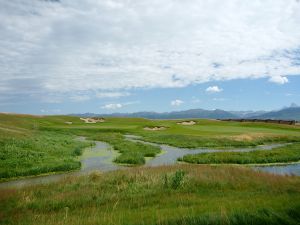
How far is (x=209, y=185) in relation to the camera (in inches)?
747

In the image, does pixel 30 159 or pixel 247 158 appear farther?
pixel 247 158

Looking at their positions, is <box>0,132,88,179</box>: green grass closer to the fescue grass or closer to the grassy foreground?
the grassy foreground

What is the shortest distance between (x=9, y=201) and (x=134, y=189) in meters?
5.90

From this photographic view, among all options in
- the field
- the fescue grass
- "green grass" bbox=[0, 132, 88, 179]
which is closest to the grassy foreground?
the field

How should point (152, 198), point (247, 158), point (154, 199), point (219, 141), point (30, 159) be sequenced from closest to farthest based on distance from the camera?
1. point (154, 199)
2. point (152, 198)
3. point (30, 159)
4. point (247, 158)
5. point (219, 141)

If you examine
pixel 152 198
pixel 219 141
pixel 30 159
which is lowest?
pixel 30 159

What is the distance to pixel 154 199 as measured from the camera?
1573cm

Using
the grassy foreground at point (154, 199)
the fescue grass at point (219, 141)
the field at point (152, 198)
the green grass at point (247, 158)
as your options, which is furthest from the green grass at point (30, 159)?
the fescue grass at point (219, 141)

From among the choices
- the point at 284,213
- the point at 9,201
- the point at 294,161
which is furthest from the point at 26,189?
the point at 294,161

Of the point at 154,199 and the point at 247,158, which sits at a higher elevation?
the point at 154,199

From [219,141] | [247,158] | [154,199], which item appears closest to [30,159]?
[247,158]

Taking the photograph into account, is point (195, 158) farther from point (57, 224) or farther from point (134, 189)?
point (57, 224)

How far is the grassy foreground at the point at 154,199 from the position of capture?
1057cm

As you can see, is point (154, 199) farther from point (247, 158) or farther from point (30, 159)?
point (247, 158)
